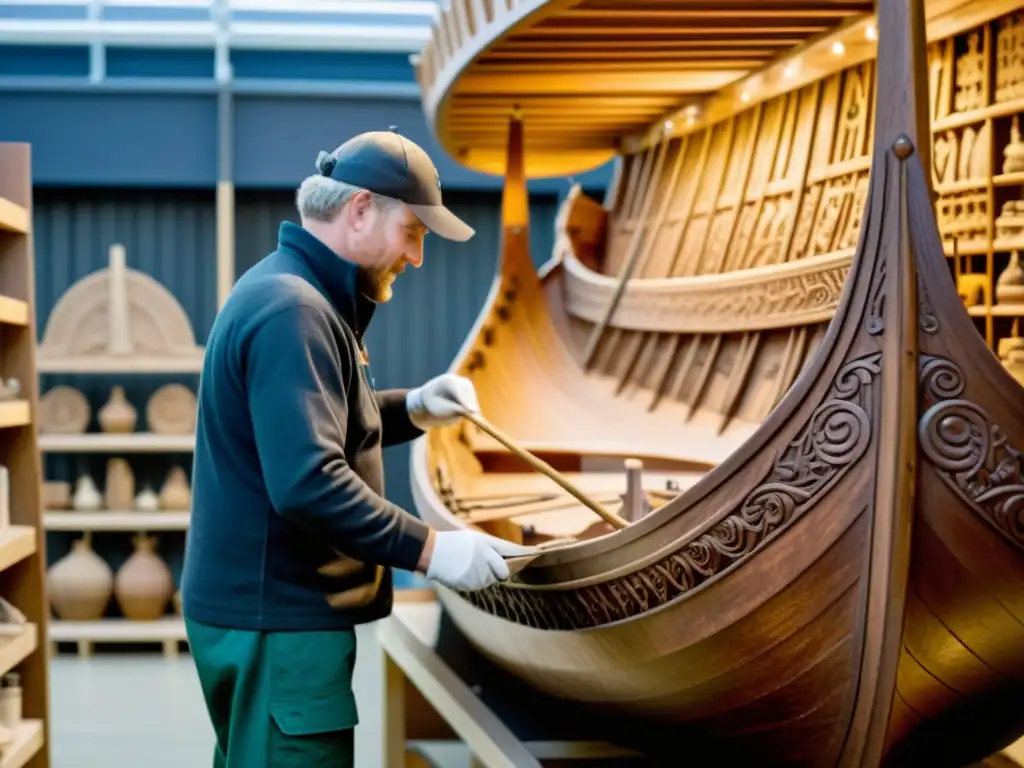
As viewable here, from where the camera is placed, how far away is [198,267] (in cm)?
609

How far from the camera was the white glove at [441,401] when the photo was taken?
251 centimetres

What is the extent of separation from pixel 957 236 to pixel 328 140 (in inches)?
157

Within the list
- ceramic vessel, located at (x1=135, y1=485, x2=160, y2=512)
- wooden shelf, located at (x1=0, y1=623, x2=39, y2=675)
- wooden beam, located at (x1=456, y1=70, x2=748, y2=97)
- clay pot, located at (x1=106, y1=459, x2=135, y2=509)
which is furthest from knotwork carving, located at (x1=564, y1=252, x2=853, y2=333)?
clay pot, located at (x1=106, y1=459, x2=135, y2=509)

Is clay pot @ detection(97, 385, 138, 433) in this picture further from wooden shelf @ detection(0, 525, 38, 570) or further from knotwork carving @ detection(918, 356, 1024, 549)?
knotwork carving @ detection(918, 356, 1024, 549)

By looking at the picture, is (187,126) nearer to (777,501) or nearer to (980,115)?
(980,115)

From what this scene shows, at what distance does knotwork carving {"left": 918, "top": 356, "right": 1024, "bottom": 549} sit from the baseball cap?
2.72ft

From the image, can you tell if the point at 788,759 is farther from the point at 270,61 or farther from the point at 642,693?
the point at 270,61

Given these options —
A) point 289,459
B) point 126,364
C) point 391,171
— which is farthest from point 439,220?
point 126,364

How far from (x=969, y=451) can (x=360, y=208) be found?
39.7 inches

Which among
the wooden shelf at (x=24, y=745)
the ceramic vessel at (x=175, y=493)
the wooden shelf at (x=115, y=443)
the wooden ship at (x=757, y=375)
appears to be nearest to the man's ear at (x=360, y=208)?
the wooden ship at (x=757, y=375)

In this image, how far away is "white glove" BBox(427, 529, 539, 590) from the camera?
188 centimetres

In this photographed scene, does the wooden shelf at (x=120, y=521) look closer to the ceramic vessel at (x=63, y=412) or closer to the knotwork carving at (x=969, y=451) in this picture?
the ceramic vessel at (x=63, y=412)

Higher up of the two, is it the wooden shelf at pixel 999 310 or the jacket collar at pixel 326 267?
the jacket collar at pixel 326 267

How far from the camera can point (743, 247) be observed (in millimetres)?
3410
